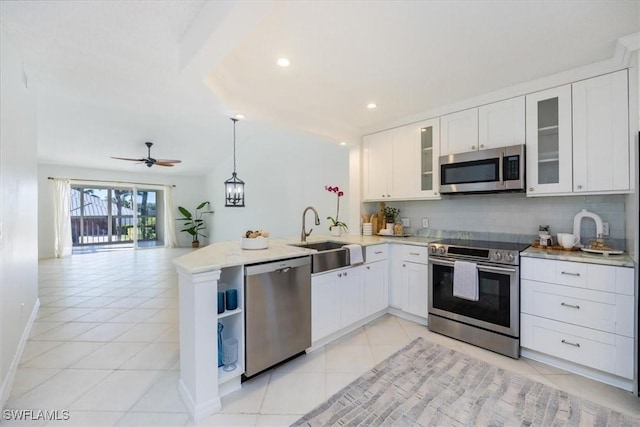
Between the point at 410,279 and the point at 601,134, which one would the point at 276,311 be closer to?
the point at 410,279

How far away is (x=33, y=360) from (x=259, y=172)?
4.69 meters

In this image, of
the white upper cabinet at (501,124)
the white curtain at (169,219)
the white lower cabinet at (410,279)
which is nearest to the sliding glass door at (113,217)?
the white curtain at (169,219)

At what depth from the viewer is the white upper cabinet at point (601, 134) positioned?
207 centimetres

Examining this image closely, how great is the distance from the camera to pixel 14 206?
2.12m

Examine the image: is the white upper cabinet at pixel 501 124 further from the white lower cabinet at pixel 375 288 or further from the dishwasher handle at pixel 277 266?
the dishwasher handle at pixel 277 266

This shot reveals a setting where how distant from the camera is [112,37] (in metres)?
1.74

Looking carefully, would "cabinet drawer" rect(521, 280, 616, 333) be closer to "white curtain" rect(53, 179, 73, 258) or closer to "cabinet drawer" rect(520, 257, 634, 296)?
"cabinet drawer" rect(520, 257, 634, 296)

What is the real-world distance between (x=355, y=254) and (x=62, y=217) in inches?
336

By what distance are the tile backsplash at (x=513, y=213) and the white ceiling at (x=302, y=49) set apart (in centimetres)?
118

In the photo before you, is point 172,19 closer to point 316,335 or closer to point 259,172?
point 316,335

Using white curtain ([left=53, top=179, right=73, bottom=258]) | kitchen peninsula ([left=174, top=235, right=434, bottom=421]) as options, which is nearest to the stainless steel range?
kitchen peninsula ([left=174, top=235, right=434, bottom=421])

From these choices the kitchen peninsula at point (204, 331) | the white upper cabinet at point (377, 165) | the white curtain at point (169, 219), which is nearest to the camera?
the kitchen peninsula at point (204, 331)

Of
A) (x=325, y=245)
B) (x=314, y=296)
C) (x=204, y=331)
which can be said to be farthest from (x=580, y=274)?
(x=204, y=331)

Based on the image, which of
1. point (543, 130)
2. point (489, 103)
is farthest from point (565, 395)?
point (489, 103)
